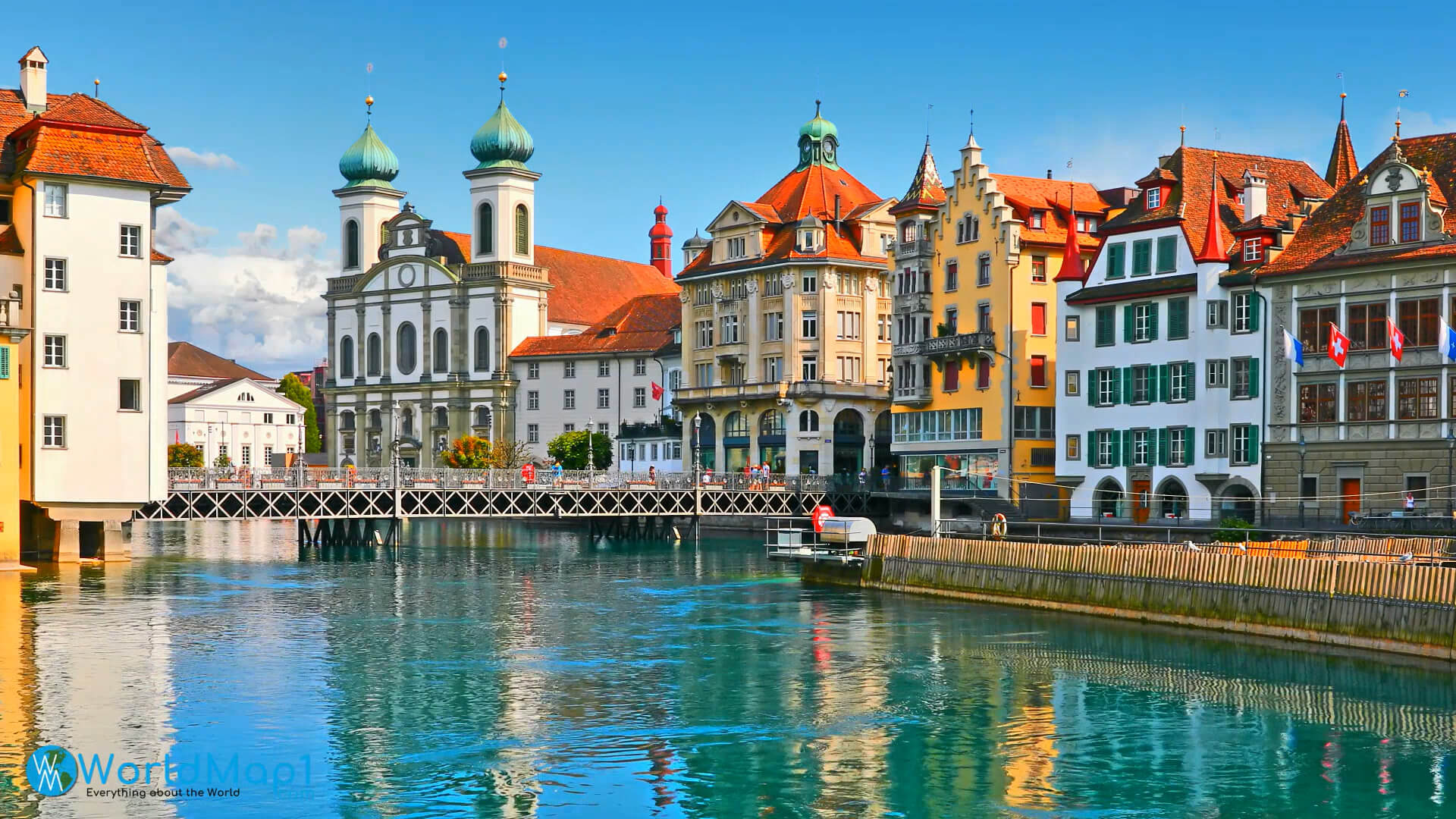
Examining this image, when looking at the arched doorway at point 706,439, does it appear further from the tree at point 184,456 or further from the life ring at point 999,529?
the life ring at point 999,529

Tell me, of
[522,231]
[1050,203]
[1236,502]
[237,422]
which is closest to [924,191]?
[1050,203]

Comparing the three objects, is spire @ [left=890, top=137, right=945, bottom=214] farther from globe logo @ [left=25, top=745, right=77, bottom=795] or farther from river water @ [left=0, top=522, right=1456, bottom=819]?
globe logo @ [left=25, top=745, right=77, bottom=795]

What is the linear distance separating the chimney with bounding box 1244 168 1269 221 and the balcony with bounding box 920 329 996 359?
17.9m

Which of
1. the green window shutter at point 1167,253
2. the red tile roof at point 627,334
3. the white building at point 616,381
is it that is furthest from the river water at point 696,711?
the red tile roof at point 627,334

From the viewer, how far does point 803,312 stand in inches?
4365

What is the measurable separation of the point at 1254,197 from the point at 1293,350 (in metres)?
9.64

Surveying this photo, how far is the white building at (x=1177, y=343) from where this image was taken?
70000mm

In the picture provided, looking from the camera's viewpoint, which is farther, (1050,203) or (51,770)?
(1050,203)

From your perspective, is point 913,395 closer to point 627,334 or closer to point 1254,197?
point 1254,197

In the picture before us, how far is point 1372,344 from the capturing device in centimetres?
6400

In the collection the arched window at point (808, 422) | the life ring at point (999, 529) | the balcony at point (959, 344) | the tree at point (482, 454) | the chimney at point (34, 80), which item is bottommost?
the life ring at point (999, 529)

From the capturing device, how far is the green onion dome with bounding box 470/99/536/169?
474ft

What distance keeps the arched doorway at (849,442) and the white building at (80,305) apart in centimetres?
5045

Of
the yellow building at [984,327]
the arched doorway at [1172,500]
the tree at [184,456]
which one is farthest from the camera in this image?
the tree at [184,456]
